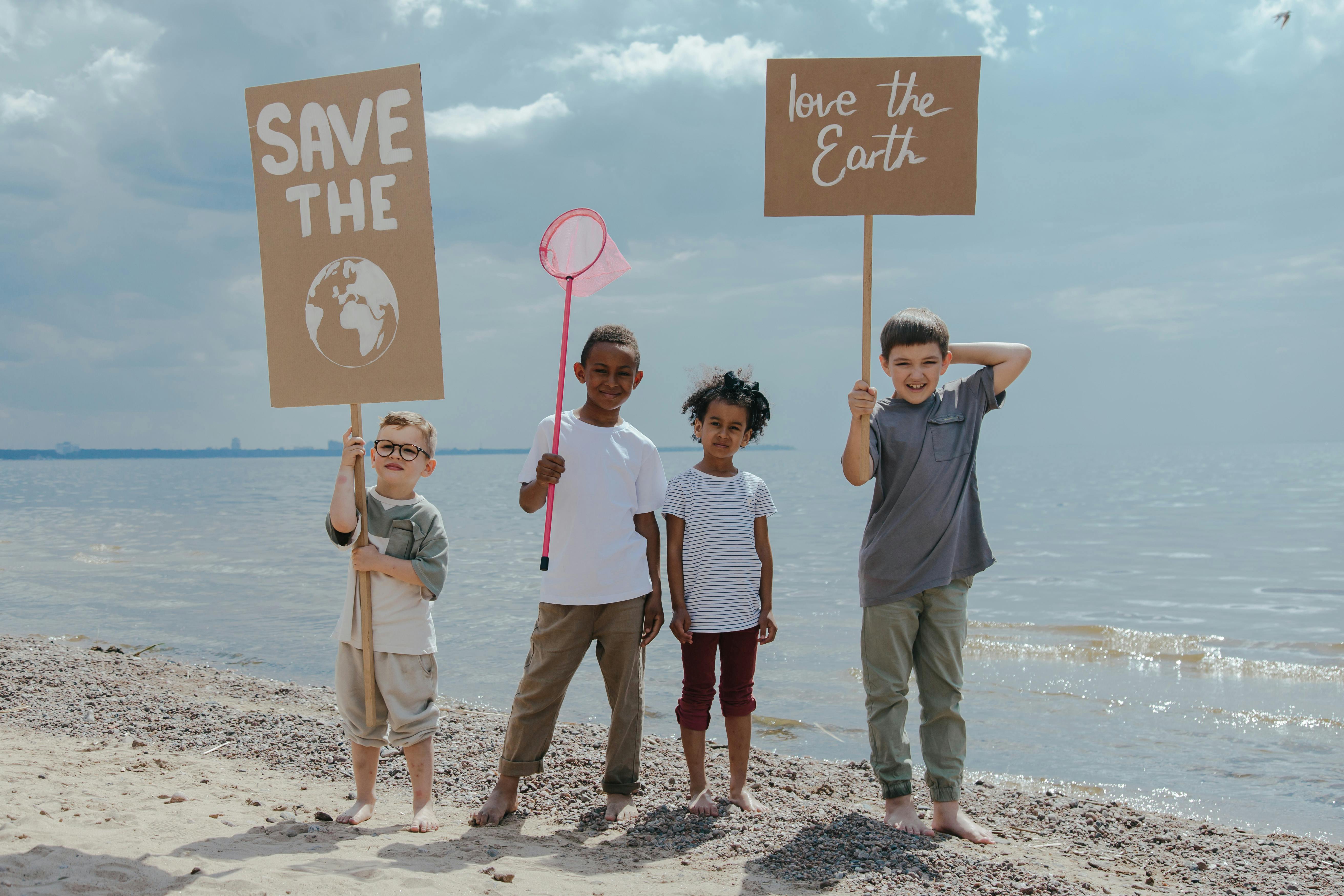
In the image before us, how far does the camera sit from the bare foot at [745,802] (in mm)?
4066

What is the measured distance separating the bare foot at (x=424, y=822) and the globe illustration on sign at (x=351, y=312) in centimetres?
196

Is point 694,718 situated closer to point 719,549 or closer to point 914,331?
point 719,549

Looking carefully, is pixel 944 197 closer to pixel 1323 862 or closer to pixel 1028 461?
pixel 1323 862

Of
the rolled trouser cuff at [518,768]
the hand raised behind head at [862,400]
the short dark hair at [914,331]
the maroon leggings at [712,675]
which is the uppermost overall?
the short dark hair at [914,331]

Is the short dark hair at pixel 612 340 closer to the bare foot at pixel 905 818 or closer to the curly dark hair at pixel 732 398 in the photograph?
the curly dark hair at pixel 732 398

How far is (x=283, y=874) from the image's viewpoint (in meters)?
3.12

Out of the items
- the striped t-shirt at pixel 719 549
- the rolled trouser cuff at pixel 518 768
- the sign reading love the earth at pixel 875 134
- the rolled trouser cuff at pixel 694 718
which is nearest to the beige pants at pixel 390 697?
the rolled trouser cuff at pixel 518 768

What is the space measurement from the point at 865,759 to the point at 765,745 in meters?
0.76

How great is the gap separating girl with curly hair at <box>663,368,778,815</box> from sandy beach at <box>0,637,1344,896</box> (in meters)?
0.36

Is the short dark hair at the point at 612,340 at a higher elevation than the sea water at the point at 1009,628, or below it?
higher

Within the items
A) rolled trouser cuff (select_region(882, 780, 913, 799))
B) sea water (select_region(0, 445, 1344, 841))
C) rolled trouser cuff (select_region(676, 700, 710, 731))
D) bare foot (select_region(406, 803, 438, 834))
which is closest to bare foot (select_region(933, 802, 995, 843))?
rolled trouser cuff (select_region(882, 780, 913, 799))

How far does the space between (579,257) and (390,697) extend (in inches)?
83.5

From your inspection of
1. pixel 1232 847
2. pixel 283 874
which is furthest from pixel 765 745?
pixel 283 874

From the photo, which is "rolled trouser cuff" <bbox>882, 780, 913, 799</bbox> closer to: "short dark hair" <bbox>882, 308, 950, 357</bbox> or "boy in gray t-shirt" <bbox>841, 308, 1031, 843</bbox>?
"boy in gray t-shirt" <bbox>841, 308, 1031, 843</bbox>
